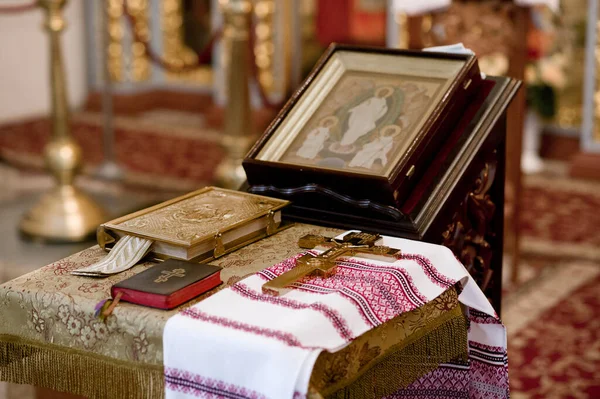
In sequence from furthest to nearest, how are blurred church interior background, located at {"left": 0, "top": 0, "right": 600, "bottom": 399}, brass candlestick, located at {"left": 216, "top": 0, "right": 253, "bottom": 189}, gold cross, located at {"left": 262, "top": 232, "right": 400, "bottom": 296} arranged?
brass candlestick, located at {"left": 216, "top": 0, "right": 253, "bottom": 189}
blurred church interior background, located at {"left": 0, "top": 0, "right": 600, "bottom": 399}
gold cross, located at {"left": 262, "top": 232, "right": 400, "bottom": 296}

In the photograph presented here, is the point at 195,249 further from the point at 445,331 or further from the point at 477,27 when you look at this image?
the point at 477,27

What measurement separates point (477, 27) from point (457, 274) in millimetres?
2688

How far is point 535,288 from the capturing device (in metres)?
4.54

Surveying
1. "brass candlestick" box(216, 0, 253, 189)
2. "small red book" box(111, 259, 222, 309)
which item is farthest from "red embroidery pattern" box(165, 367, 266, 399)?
"brass candlestick" box(216, 0, 253, 189)

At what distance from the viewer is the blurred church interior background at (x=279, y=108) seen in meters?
4.32

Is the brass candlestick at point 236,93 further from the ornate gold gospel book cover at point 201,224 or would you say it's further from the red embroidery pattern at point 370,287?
the red embroidery pattern at point 370,287

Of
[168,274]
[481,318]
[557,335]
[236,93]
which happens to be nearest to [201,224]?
[168,274]

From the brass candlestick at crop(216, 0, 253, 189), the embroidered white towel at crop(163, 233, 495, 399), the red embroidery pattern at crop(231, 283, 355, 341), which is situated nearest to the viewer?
the embroidered white towel at crop(163, 233, 495, 399)

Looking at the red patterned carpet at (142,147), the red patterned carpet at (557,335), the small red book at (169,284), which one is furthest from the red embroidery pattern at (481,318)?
the red patterned carpet at (142,147)

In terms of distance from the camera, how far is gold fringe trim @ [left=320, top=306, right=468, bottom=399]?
171 cm

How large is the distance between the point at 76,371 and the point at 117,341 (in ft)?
0.39

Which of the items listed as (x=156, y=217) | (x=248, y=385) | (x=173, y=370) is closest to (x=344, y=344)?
(x=248, y=385)

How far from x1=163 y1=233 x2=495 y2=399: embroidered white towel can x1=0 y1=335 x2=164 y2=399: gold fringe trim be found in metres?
0.07

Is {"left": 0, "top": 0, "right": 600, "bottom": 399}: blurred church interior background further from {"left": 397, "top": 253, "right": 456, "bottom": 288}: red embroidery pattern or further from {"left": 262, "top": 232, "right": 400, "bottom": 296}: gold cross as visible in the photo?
{"left": 397, "top": 253, "right": 456, "bottom": 288}: red embroidery pattern
